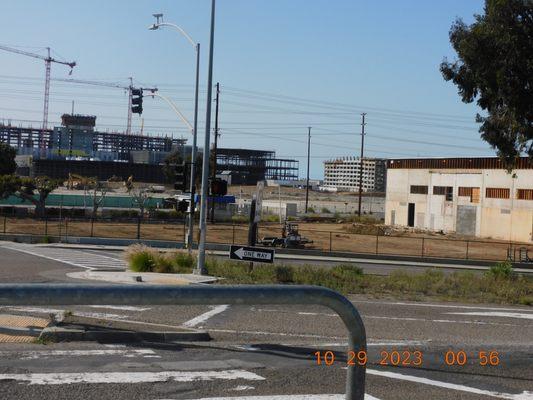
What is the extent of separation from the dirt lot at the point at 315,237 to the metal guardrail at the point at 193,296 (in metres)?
43.3

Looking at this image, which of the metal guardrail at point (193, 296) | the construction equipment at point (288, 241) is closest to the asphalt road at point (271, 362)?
the metal guardrail at point (193, 296)

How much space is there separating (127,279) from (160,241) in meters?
23.0

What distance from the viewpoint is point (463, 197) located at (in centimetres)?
6888

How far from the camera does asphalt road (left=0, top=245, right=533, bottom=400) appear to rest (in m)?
8.30

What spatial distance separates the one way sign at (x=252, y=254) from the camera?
2220 centimetres

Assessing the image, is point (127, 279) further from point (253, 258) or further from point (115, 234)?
point (115, 234)

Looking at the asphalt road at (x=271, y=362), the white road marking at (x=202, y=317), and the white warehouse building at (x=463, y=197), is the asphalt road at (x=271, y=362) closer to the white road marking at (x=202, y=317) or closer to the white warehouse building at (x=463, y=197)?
the white road marking at (x=202, y=317)

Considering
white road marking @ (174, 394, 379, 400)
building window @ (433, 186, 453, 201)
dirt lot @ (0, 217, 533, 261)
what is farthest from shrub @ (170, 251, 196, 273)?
building window @ (433, 186, 453, 201)

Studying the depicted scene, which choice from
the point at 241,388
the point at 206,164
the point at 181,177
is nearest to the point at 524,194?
the point at 181,177

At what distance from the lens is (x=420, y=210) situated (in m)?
75.2

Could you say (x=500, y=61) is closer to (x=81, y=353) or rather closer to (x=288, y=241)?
(x=81, y=353)

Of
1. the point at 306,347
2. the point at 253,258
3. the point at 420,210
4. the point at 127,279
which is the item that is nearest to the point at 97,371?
the point at 306,347

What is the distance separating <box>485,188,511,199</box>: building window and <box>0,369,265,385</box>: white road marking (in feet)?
190
